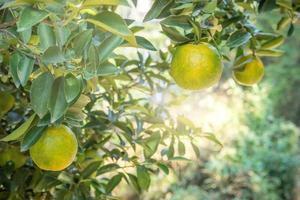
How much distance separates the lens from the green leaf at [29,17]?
1.67ft

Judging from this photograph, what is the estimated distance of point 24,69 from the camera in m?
0.60

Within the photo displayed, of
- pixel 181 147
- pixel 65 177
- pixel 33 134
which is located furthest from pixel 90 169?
pixel 33 134

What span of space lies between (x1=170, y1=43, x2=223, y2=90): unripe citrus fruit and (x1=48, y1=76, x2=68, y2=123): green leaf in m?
0.17

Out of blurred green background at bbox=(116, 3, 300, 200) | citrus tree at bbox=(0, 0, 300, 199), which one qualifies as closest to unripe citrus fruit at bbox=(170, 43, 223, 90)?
citrus tree at bbox=(0, 0, 300, 199)

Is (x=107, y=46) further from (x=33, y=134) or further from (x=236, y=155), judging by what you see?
(x=236, y=155)

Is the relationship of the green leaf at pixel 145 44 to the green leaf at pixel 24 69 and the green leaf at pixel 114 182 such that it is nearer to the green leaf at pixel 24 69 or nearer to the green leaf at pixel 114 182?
the green leaf at pixel 24 69

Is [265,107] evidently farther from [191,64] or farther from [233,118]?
[191,64]

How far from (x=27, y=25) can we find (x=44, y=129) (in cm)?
17

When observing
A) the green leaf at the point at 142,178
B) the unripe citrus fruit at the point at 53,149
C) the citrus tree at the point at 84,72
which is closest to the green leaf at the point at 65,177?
the citrus tree at the point at 84,72

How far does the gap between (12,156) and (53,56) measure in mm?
399

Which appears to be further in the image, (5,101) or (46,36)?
(5,101)

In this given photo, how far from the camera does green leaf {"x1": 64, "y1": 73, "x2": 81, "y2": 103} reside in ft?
1.83

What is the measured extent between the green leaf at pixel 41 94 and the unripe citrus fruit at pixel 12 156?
1.15ft

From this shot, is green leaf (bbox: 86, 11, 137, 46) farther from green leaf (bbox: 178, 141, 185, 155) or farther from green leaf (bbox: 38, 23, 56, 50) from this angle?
green leaf (bbox: 178, 141, 185, 155)
